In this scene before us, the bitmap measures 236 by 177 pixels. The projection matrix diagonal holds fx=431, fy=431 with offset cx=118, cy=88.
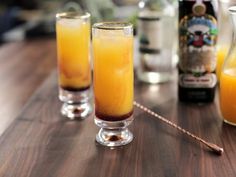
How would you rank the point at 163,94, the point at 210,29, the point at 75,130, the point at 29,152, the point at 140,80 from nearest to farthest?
the point at 29,152, the point at 75,130, the point at 210,29, the point at 163,94, the point at 140,80

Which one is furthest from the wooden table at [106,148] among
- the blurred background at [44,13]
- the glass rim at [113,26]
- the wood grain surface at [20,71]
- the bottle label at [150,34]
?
the blurred background at [44,13]

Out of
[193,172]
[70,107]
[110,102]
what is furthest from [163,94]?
[193,172]

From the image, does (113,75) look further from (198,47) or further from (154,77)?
(154,77)

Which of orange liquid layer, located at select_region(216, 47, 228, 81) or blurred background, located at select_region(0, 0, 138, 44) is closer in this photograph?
orange liquid layer, located at select_region(216, 47, 228, 81)

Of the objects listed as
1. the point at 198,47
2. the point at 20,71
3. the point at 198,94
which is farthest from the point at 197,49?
the point at 20,71

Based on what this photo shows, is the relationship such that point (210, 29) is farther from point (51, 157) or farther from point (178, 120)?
point (51, 157)

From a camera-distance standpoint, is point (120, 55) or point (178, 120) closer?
point (120, 55)

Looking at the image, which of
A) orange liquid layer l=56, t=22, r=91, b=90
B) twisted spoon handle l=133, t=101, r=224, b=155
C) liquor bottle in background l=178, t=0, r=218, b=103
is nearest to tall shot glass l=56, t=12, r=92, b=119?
orange liquid layer l=56, t=22, r=91, b=90

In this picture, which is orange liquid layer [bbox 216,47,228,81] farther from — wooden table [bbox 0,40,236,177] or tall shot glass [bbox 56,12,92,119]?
tall shot glass [bbox 56,12,92,119]
